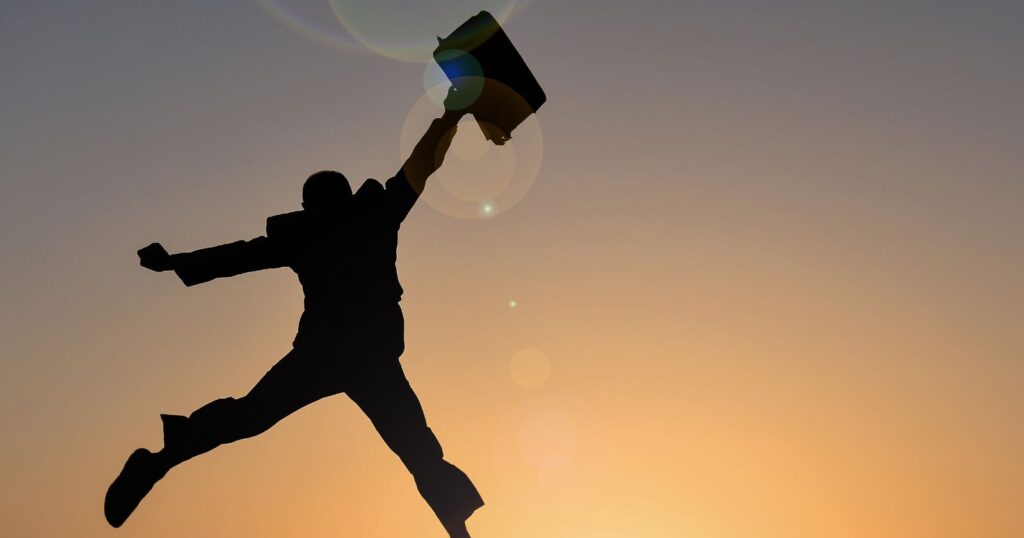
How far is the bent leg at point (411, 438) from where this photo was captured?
7.05 meters

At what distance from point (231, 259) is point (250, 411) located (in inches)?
46.4

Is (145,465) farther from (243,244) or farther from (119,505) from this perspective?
(243,244)

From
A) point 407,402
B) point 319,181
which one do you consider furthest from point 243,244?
point 407,402

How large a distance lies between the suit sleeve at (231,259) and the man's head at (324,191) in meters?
0.44

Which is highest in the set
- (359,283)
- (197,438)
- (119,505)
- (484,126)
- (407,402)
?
(484,126)

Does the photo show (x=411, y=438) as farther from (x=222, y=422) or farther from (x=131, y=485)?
(x=131, y=485)

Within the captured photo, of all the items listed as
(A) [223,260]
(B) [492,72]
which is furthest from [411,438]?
(B) [492,72]

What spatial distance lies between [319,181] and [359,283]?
880mm

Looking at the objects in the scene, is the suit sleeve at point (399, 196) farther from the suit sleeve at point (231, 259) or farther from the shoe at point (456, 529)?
the shoe at point (456, 529)

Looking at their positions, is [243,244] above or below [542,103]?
below

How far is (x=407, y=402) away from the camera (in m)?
7.09

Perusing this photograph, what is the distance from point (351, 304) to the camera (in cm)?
700

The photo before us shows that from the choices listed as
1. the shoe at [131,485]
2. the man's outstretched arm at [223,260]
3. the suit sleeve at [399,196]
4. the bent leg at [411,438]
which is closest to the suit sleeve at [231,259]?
the man's outstretched arm at [223,260]

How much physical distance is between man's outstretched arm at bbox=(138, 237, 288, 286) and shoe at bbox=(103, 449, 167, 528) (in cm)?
134
